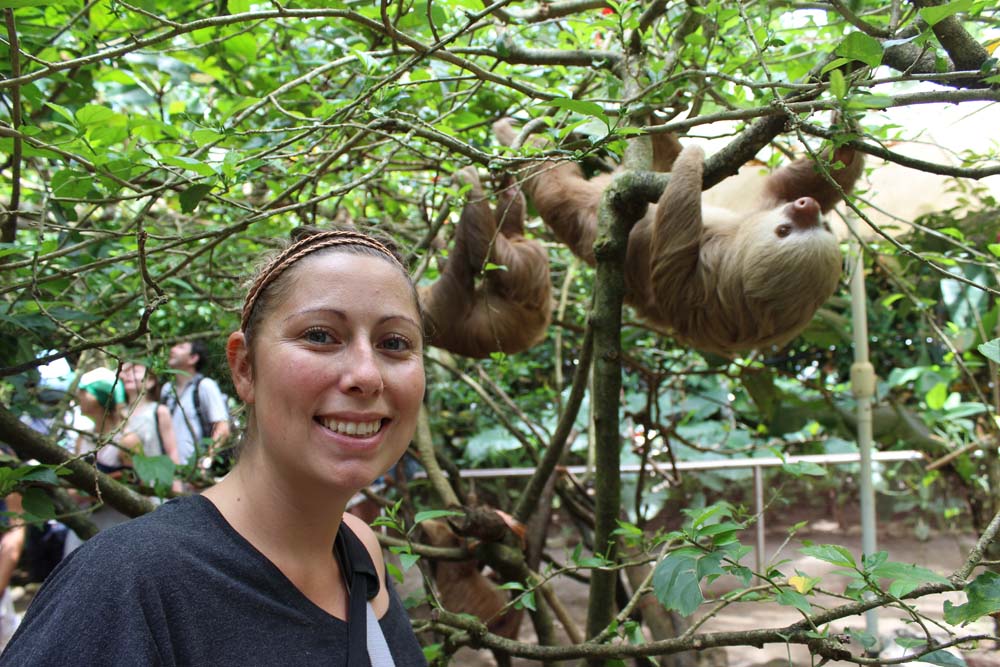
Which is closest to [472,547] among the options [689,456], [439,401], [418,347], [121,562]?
[418,347]

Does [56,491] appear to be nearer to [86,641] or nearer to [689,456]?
[86,641]

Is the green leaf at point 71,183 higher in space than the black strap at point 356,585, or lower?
higher

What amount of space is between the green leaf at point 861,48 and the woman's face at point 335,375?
110 cm

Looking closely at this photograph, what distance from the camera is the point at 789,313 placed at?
3.73 meters

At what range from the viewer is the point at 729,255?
385 centimetres

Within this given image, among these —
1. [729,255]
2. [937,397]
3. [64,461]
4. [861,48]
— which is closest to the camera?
[861,48]

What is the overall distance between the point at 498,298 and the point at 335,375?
122 inches

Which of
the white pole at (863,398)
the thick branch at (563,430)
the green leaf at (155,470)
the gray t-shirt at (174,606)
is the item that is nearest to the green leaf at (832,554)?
the gray t-shirt at (174,606)

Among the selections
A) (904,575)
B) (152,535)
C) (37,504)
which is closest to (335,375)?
(152,535)

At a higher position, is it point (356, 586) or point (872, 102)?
point (872, 102)

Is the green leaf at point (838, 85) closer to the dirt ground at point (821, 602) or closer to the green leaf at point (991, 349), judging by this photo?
the green leaf at point (991, 349)

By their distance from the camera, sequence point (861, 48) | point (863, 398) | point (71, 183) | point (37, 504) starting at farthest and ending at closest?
point (863, 398)
point (37, 504)
point (71, 183)
point (861, 48)

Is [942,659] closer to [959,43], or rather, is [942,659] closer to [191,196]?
[959,43]

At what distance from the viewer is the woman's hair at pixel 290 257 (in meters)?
1.69
